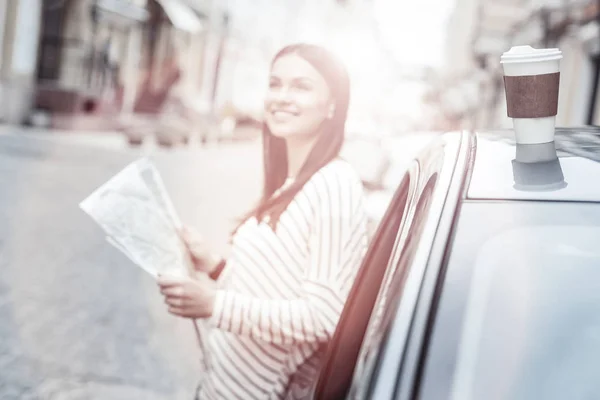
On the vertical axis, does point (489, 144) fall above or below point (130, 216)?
above

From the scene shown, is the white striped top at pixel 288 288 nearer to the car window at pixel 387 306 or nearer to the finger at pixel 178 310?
the finger at pixel 178 310

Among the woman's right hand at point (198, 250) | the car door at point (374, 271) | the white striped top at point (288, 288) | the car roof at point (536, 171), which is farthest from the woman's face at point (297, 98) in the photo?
the car roof at point (536, 171)

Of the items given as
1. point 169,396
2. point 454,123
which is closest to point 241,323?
point 169,396

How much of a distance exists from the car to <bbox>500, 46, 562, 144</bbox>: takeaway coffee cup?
0.04 m

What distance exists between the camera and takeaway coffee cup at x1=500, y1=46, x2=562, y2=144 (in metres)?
1.39

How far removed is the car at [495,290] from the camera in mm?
1118

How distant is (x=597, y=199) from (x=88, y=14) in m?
23.0

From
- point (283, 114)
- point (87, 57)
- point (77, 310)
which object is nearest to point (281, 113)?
point (283, 114)

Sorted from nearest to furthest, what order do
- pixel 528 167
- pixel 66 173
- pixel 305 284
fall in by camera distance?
pixel 528 167 < pixel 305 284 < pixel 66 173

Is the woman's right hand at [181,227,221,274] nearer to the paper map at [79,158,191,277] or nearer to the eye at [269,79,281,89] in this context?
the paper map at [79,158,191,277]

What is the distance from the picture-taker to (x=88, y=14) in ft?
75.6

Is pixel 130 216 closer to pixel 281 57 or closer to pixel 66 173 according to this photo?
pixel 281 57

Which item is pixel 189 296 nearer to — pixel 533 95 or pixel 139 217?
pixel 139 217

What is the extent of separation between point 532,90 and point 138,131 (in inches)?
772
